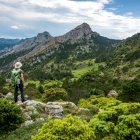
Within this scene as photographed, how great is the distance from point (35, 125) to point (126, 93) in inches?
2500

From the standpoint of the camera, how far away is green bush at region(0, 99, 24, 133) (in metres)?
25.6

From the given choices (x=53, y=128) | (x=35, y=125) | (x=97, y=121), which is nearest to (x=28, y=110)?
(x=35, y=125)

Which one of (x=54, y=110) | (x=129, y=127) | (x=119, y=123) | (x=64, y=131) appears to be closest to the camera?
(x=64, y=131)

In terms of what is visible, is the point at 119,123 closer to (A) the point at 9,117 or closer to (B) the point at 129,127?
(B) the point at 129,127

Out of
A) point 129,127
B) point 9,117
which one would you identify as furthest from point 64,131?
point 9,117

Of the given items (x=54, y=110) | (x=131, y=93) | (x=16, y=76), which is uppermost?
(x=16, y=76)

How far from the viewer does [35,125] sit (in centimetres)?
2708

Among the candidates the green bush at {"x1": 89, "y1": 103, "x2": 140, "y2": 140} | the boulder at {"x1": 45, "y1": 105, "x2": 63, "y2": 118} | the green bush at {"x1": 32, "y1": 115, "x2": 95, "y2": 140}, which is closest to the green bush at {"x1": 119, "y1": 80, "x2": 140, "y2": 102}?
the boulder at {"x1": 45, "y1": 105, "x2": 63, "y2": 118}

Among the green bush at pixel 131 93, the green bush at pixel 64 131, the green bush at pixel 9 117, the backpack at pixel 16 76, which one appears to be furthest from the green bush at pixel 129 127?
the green bush at pixel 131 93

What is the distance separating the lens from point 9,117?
25.8 m

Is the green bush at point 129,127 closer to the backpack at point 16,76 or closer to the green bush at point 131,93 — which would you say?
the backpack at point 16,76

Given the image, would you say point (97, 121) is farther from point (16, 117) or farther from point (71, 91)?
point (71, 91)

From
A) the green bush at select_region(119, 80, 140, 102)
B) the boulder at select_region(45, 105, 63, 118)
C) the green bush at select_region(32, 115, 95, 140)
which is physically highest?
the green bush at select_region(32, 115, 95, 140)

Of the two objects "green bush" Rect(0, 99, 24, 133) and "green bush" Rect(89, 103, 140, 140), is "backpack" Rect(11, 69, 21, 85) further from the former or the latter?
"green bush" Rect(89, 103, 140, 140)
